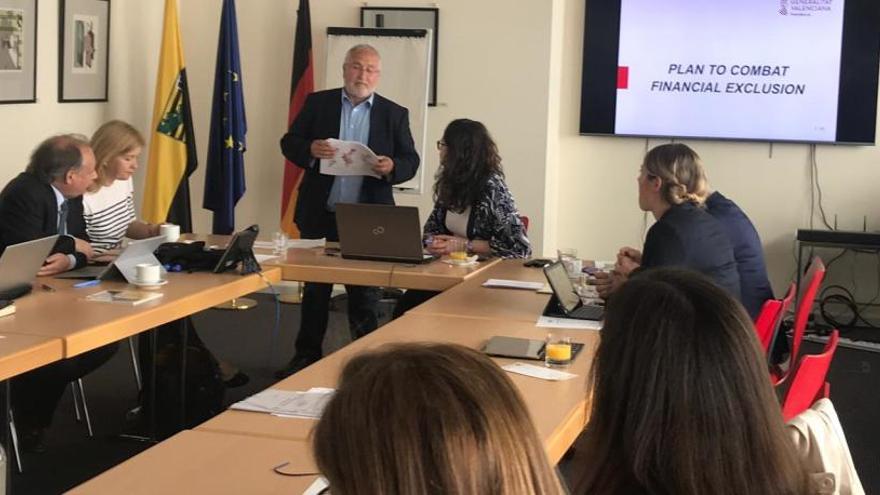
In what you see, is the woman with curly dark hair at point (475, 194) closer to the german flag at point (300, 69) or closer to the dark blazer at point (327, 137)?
the dark blazer at point (327, 137)

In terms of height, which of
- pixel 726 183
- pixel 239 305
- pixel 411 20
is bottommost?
pixel 239 305

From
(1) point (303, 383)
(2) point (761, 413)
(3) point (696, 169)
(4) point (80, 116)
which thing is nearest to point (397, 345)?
(2) point (761, 413)

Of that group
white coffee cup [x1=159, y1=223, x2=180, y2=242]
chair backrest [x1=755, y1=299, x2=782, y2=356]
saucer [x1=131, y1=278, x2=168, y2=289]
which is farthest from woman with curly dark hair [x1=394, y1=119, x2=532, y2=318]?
chair backrest [x1=755, y1=299, x2=782, y2=356]

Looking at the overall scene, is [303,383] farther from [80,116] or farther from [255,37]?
[255,37]

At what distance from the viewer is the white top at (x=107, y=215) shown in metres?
4.99

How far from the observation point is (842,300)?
7402mm

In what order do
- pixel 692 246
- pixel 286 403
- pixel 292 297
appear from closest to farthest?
1. pixel 286 403
2. pixel 692 246
3. pixel 292 297

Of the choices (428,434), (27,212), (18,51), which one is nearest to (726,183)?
(18,51)

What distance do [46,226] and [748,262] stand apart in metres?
2.78

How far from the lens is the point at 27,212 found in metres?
4.32

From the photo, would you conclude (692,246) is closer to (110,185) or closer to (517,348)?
(517,348)

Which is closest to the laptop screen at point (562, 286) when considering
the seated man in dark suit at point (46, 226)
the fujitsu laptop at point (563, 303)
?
the fujitsu laptop at point (563, 303)

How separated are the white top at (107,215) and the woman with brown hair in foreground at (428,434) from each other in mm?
4072

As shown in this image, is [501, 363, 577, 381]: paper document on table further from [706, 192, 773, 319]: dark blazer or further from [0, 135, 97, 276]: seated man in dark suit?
[0, 135, 97, 276]: seated man in dark suit
